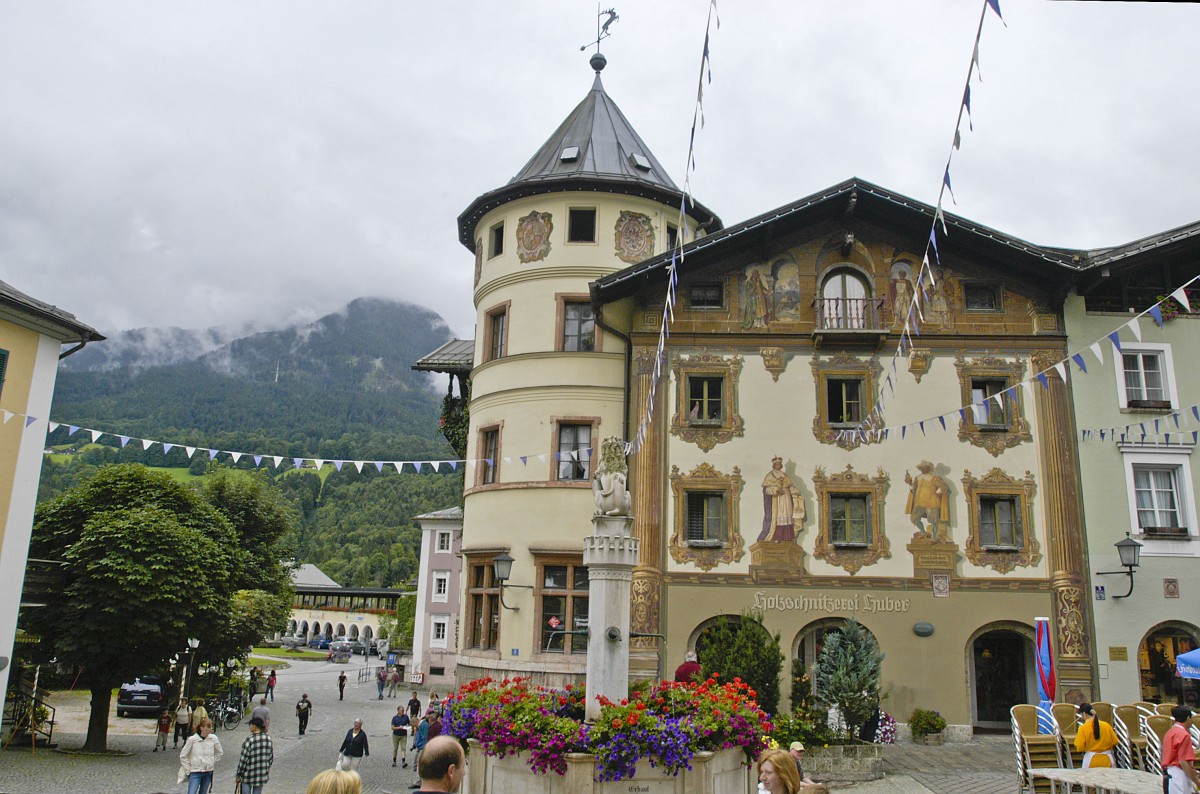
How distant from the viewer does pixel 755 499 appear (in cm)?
2397

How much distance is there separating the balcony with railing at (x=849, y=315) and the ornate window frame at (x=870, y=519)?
359cm

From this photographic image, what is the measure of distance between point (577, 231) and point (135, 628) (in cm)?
1581

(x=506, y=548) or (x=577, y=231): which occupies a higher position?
(x=577, y=231)

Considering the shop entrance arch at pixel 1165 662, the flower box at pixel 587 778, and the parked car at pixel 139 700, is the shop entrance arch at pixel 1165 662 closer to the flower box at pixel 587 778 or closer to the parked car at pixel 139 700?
the flower box at pixel 587 778

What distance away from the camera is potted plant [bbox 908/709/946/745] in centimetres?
2200

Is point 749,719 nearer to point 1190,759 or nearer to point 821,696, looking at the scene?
point 1190,759

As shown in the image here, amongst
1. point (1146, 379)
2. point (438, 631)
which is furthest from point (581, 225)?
point (438, 631)

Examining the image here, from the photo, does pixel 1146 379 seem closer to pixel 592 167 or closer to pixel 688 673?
pixel 688 673

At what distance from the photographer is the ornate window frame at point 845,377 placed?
957 inches

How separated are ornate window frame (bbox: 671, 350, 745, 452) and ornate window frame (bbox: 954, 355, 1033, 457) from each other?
580 centimetres

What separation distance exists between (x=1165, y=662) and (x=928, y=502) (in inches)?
266

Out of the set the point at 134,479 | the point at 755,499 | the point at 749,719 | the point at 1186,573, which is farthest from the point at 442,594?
the point at 749,719

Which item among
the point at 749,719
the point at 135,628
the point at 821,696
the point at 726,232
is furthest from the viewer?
the point at 726,232

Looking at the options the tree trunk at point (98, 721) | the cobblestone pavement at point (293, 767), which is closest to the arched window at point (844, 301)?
the cobblestone pavement at point (293, 767)
